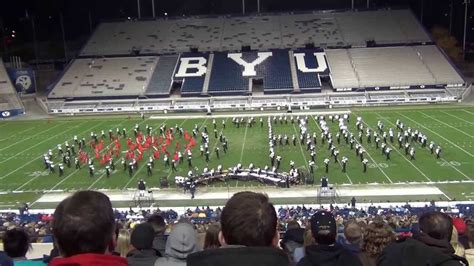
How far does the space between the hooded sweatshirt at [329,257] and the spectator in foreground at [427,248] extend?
301 millimetres

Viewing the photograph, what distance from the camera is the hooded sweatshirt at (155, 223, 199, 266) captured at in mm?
2850

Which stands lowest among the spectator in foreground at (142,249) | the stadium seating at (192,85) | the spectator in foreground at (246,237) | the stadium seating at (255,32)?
the stadium seating at (192,85)

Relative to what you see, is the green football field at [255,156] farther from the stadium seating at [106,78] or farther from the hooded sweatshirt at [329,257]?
the hooded sweatshirt at [329,257]

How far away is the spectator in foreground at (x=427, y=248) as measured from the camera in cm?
252

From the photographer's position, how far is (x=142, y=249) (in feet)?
11.0

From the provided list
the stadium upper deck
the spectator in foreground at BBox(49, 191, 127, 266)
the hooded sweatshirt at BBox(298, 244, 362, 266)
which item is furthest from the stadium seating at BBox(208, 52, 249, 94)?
the spectator in foreground at BBox(49, 191, 127, 266)

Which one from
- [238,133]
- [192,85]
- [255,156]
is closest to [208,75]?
[192,85]

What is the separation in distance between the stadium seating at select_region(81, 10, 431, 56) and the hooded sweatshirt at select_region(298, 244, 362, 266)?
4072 cm

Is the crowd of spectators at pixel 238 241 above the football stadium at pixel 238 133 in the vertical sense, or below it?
above

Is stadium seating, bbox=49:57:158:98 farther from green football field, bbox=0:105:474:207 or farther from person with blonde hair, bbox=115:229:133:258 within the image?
person with blonde hair, bbox=115:229:133:258

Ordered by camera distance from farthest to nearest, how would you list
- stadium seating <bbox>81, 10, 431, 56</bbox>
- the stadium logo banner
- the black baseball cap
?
1. stadium seating <bbox>81, 10, 431, 56</bbox>
2. the stadium logo banner
3. the black baseball cap

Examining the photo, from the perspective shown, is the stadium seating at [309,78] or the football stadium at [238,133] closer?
the football stadium at [238,133]

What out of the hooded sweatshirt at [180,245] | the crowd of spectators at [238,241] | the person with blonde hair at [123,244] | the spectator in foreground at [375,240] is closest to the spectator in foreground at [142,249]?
the crowd of spectators at [238,241]

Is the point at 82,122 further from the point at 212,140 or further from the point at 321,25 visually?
the point at 321,25
